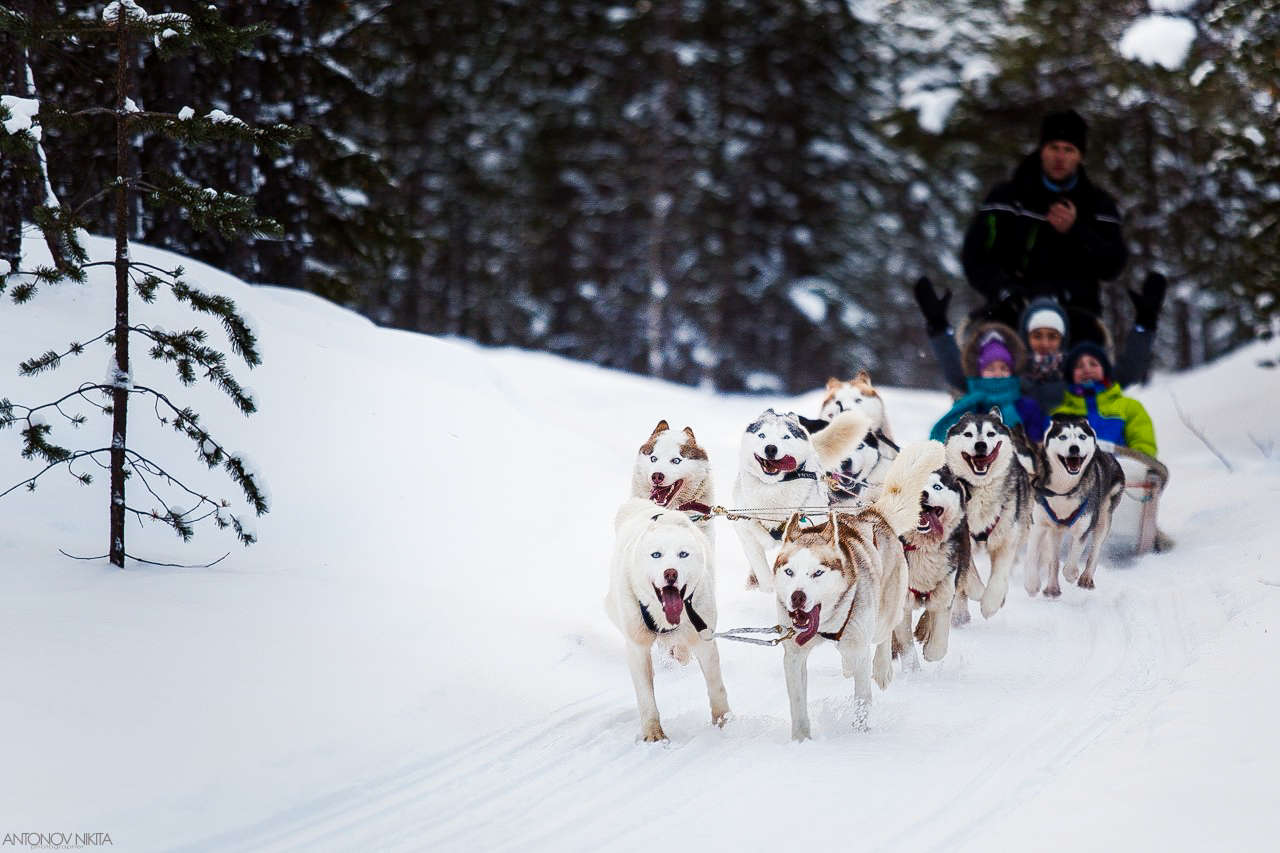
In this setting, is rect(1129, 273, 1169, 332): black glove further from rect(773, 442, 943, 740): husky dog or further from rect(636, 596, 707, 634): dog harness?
rect(636, 596, 707, 634): dog harness

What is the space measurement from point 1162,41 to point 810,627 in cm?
1273

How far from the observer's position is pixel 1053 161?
30.3 feet

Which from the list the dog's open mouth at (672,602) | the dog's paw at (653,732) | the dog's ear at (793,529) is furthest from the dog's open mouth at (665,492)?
the dog's paw at (653,732)

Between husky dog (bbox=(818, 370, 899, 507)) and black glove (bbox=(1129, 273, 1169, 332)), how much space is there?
7.30ft

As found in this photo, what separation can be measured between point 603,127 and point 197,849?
2096cm

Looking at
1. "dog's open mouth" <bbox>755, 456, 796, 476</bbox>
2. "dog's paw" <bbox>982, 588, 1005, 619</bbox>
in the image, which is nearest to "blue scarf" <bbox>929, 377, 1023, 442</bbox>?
"dog's paw" <bbox>982, 588, 1005, 619</bbox>

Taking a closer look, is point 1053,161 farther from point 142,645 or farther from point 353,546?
point 142,645

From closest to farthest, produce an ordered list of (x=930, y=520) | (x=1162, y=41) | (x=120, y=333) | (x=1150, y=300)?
(x=120, y=333), (x=930, y=520), (x=1150, y=300), (x=1162, y=41)

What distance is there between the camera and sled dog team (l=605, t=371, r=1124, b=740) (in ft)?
14.9

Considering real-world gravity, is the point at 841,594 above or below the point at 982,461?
below

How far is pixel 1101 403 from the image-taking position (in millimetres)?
8359

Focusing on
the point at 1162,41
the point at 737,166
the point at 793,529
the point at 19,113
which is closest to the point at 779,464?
the point at 793,529

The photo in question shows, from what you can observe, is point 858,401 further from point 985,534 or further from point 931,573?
point 931,573

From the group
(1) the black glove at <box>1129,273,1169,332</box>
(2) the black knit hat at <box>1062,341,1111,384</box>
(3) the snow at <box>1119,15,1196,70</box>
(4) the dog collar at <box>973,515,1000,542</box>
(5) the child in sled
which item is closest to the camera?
(4) the dog collar at <box>973,515,1000,542</box>
